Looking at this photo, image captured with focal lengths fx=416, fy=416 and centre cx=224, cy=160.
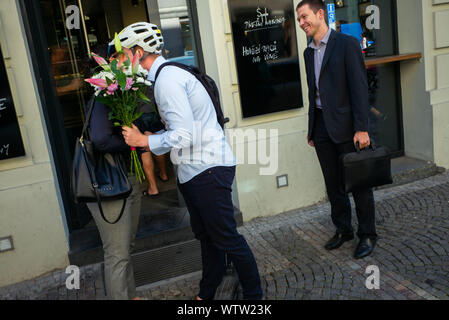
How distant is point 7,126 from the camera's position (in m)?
3.77

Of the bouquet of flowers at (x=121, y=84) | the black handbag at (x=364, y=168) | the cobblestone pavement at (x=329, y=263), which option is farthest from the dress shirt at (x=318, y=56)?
the bouquet of flowers at (x=121, y=84)

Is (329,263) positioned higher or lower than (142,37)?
lower

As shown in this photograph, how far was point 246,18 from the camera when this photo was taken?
4445mm

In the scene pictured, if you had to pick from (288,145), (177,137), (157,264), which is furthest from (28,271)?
(288,145)

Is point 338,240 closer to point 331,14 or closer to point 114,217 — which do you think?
point 114,217

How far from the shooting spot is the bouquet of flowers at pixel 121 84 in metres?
2.37

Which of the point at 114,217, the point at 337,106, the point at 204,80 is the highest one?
the point at 204,80

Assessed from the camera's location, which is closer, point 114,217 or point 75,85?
point 114,217

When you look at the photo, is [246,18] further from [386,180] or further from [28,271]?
[28,271]

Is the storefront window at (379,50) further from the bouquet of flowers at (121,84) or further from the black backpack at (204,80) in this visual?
the bouquet of flowers at (121,84)

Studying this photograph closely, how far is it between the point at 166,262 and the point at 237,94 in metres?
1.94

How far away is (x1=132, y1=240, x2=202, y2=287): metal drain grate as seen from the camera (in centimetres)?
369

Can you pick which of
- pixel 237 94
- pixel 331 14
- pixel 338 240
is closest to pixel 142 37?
pixel 237 94

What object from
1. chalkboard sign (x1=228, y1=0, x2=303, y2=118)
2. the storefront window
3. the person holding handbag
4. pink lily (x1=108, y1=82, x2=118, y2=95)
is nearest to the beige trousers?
the person holding handbag
